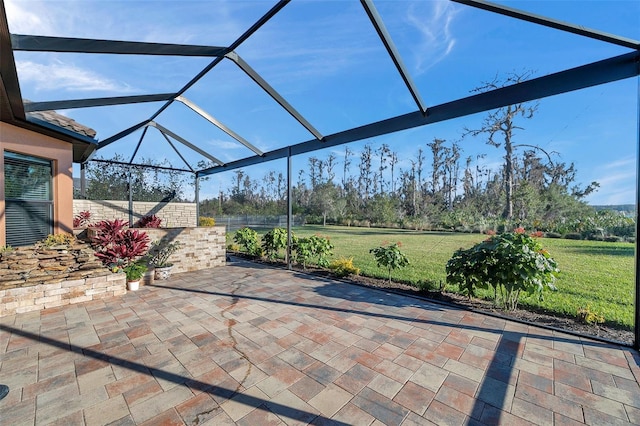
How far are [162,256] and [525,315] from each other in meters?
6.18

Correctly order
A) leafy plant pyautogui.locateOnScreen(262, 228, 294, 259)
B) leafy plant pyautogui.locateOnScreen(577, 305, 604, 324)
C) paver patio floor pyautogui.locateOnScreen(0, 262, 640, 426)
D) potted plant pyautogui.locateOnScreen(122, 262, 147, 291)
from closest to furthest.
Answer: paver patio floor pyautogui.locateOnScreen(0, 262, 640, 426) → leafy plant pyautogui.locateOnScreen(577, 305, 604, 324) → potted plant pyautogui.locateOnScreen(122, 262, 147, 291) → leafy plant pyautogui.locateOnScreen(262, 228, 294, 259)

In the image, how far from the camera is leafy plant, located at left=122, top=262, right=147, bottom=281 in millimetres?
4242

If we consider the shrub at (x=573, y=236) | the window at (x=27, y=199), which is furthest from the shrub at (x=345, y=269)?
the shrub at (x=573, y=236)

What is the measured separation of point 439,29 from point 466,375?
3964 millimetres

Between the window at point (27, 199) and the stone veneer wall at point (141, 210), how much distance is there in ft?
11.7

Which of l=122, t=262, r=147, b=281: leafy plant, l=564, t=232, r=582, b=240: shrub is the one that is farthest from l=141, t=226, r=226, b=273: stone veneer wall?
l=564, t=232, r=582, b=240: shrub

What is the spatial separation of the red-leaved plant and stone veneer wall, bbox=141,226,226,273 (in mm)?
386

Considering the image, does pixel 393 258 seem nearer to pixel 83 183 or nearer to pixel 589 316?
pixel 589 316

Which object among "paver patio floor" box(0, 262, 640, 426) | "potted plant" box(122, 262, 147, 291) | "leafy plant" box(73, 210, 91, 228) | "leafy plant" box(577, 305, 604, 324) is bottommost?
"paver patio floor" box(0, 262, 640, 426)

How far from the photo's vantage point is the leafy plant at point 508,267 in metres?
3.08

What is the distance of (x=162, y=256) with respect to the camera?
5191 millimetres

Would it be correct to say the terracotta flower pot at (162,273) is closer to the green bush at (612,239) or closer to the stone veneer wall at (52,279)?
the stone veneer wall at (52,279)

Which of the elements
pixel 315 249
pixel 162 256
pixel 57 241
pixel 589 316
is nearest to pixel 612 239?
pixel 589 316

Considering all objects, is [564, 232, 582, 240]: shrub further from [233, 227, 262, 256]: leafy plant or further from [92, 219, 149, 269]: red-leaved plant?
[92, 219, 149, 269]: red-leaved plant
